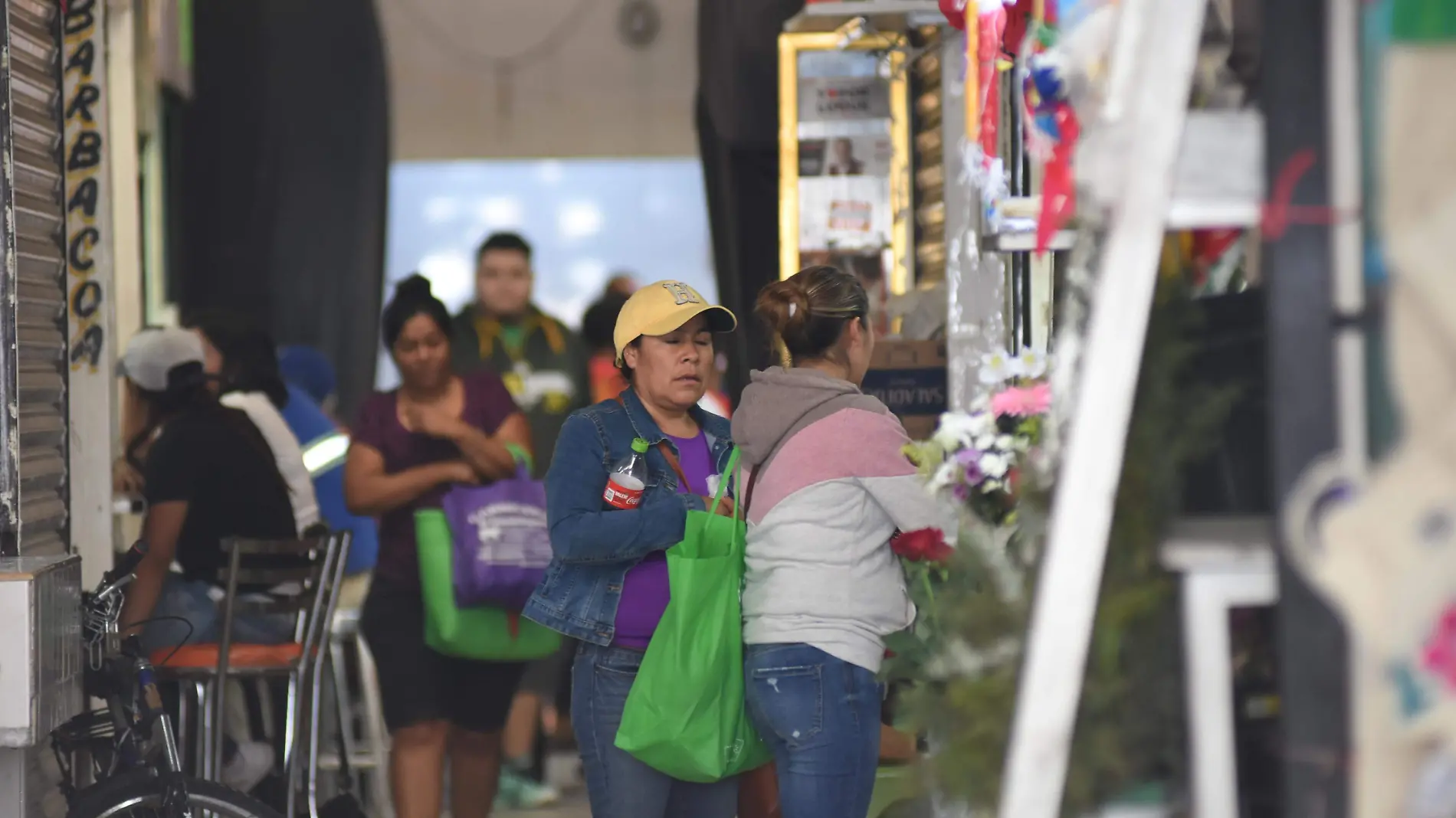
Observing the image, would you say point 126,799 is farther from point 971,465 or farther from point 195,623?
point 971,465

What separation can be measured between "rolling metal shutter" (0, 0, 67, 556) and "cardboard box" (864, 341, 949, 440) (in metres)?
2.11

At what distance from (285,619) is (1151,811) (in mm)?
3311

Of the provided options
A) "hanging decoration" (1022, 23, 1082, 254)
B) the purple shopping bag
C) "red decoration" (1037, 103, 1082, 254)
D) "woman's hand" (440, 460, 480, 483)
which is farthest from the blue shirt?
"red decoration" (1037, 103, 1082, 254)

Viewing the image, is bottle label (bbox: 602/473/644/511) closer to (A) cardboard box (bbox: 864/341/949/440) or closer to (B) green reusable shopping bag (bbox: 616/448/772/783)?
(B) green reusable shopping bag (bbox: 616/448/772/783)

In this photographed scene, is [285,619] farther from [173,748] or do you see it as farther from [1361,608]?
[1361,608]

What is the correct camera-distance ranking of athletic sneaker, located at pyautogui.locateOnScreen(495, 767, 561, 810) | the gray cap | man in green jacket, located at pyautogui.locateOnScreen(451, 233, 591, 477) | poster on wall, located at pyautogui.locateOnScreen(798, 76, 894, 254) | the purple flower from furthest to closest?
man in green jacket, located at pyautogui.locateOnScreen(451, 233, 591, 477)
athletic sneaker, located at pyautogui.locateOnScreen(495, 767, 561, 810)
poster on wall, located at pyautogui.locateOnScreen(798, 76, 894, 254)
the gray cap
the purple flower

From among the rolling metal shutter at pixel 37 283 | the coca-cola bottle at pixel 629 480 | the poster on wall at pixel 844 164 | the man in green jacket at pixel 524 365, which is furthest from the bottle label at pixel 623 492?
the man in green jacket at pixel 524 365

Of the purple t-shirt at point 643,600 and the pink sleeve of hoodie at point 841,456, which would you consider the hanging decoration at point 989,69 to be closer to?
the pink sleeve of hoodie at point 841,456

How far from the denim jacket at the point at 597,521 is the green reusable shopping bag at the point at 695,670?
69 mm

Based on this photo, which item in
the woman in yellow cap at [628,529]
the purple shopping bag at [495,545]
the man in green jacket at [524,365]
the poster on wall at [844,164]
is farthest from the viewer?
the man in green jacket at [524,365]

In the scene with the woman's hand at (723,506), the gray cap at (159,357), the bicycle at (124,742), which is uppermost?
the gray cap at (159,357)

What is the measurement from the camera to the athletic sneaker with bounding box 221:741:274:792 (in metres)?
4.74

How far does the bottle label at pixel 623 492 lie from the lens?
3.24 meters

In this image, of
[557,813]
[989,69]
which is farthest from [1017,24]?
[557,813]
